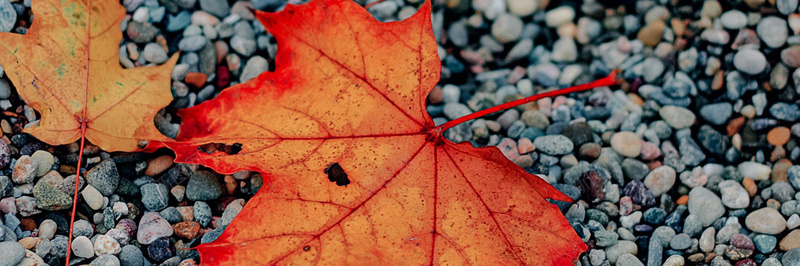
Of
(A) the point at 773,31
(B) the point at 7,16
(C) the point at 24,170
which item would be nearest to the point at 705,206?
(A) the point at 773,31

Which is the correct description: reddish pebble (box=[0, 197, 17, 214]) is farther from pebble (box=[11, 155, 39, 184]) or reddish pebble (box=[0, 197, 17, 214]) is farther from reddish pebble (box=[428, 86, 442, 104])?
reddish pebble (box=[428, 86, 442, 104])

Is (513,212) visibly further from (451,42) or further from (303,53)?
(451,42)

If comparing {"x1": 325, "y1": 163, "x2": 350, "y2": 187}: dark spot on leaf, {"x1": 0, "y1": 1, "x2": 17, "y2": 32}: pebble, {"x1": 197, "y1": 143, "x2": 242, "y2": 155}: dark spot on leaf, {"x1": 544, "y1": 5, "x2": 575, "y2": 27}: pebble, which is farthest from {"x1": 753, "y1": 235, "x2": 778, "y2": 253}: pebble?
{"x1": 0, "y1": 1, "x2": 17, "y2": 32}: pebble

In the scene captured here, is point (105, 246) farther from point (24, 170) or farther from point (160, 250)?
point (24, 170)

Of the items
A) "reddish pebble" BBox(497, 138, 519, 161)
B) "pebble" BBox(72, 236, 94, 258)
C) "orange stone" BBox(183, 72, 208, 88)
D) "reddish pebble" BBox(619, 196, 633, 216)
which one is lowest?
"reddish pebble" BBox(619, 196, 633, 216)

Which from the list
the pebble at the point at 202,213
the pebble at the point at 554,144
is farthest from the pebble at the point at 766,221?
the pebble at the point at 202,213

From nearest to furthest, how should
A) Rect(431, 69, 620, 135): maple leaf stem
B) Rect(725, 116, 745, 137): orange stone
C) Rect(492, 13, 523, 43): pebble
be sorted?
Rect(431, 69, 620, 135): maple leaf stem, Rect(725, 116, 745, 137): orange stone, Rect(492, 13, 523, 43): pebble
